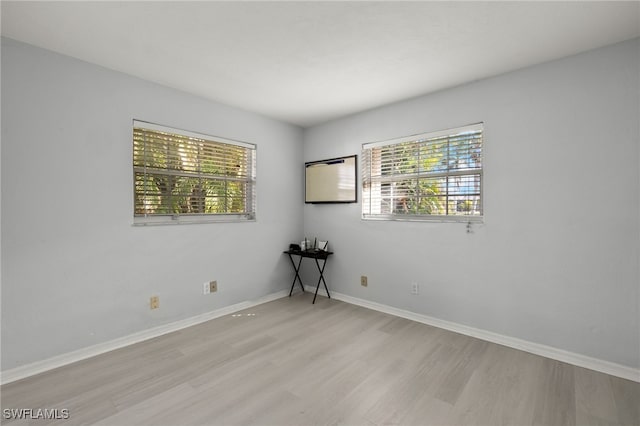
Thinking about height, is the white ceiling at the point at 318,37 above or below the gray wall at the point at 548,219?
above

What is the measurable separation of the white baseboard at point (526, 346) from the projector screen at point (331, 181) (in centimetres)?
141

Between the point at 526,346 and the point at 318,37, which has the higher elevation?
the point at 318,37

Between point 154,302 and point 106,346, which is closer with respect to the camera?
point 106,346

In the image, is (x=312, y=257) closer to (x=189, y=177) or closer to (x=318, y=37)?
(x=189, y=177)

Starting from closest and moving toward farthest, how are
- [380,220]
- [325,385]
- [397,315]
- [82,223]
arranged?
[325,385]
[82,223]
[397,315]
[380,220]

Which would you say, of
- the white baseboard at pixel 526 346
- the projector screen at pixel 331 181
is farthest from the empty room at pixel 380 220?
the projector screen at pixel 331 181

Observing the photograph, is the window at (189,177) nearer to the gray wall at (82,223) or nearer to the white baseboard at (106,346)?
the gray wall at (82,223)

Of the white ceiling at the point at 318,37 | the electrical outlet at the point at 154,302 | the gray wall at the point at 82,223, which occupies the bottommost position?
the electrical outlet at the point at 154,302

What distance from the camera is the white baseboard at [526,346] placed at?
2.17m

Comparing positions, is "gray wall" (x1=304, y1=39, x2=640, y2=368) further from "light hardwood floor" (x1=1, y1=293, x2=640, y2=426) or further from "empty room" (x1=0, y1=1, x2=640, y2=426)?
"light hardwood floor" (x1=1, y1=293, x2=640, y2=426)

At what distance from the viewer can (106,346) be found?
255cm

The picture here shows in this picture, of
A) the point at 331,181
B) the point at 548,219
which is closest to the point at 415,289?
the point at 548,219

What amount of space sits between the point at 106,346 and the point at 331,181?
2.93 m

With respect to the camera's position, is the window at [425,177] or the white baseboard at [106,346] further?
the window at [425,177]
